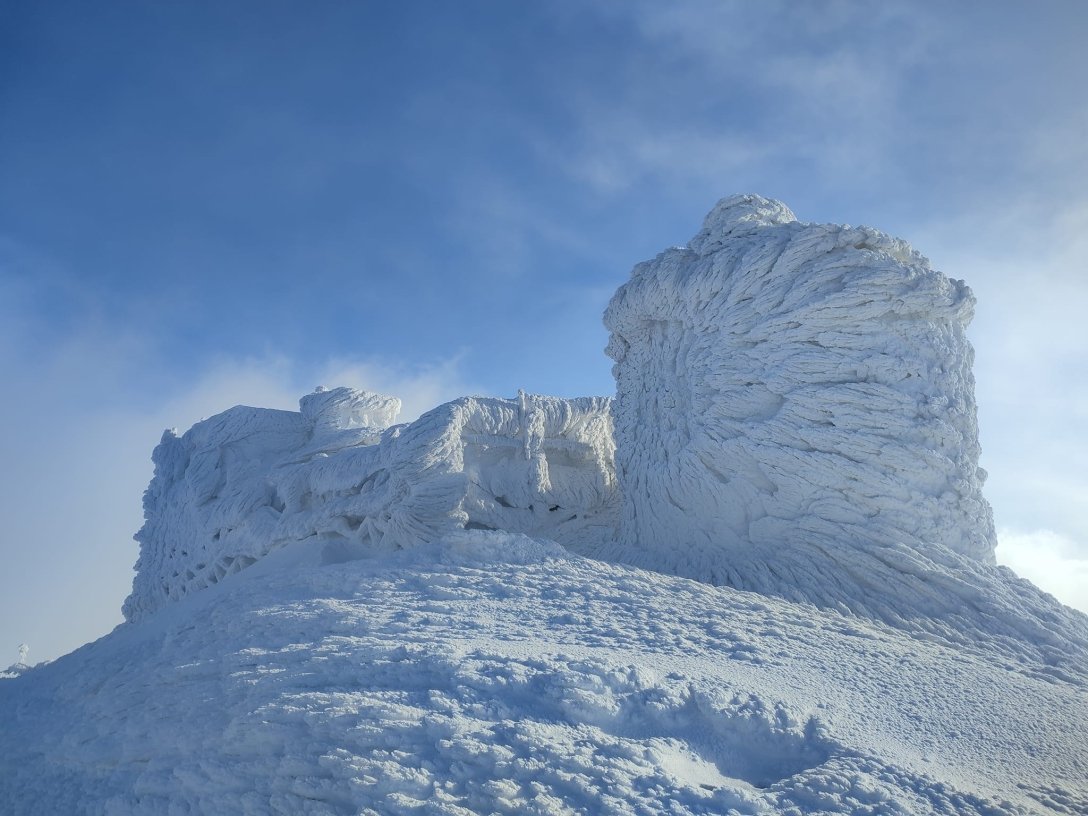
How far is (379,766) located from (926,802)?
2.43 m

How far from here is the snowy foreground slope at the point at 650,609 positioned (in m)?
4.02

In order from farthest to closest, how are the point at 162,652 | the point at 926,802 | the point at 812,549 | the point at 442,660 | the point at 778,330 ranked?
the point at 778,330 → the point at 812,549 → the point at 162,652 → the point at 442,660 → the point at 926,802

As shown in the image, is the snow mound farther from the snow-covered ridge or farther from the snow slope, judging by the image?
the snow slope

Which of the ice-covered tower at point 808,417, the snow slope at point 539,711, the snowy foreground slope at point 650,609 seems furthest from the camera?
the ice-covered tower at point 808,417

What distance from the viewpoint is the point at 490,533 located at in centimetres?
695

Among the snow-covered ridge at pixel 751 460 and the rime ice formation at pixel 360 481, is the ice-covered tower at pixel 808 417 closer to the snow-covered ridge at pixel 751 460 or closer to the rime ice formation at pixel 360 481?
the snow-covered ridge at pixel 751 460

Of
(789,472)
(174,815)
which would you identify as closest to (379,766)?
(174,815)

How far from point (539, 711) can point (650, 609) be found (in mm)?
1716

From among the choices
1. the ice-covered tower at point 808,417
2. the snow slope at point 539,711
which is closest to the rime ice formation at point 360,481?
the ice-covered tower at point 808,417

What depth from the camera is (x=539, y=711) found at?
420 centimetres

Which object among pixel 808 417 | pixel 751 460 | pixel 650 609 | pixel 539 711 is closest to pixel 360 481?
pixel 751 460

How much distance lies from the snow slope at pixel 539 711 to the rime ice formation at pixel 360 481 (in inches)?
70.9

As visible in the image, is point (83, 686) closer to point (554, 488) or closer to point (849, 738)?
point (554, 488)

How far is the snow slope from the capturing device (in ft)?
12.5
